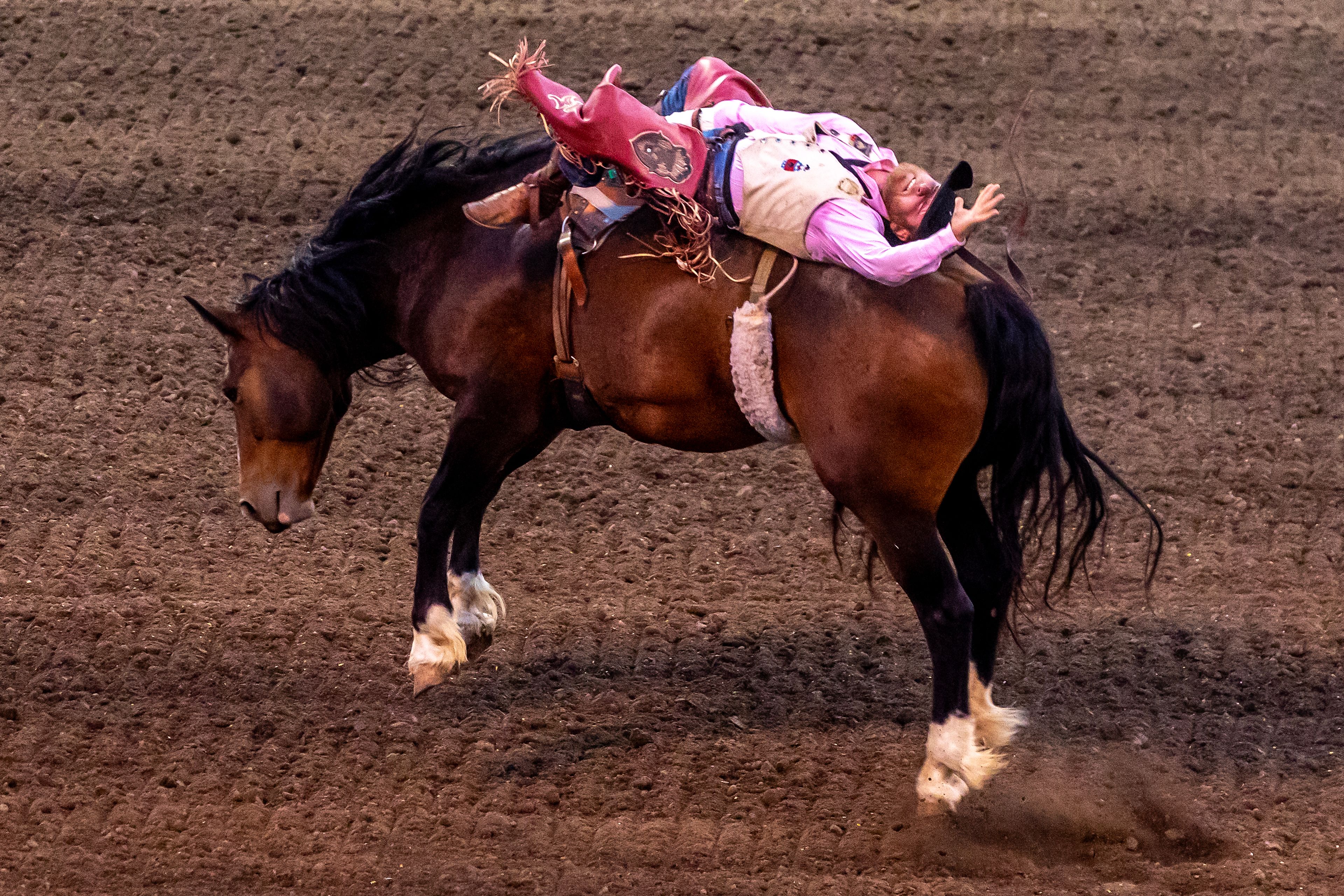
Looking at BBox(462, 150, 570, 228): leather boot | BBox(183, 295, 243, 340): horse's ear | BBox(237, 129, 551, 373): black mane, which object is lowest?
BBox(183, 295, 243, 340): horse's ear

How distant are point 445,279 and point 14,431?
295 centimetres

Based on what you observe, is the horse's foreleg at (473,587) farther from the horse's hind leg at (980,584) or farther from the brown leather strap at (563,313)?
the horse's hind leg at (980,584)

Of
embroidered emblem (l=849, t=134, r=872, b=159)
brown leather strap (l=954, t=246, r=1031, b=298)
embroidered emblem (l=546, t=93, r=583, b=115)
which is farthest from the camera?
embroidered emblem (l=849, t=134, r=872, b=159)

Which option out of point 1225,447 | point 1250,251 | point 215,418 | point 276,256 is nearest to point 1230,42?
point 1250,251

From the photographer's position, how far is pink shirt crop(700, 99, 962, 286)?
3.59 metres

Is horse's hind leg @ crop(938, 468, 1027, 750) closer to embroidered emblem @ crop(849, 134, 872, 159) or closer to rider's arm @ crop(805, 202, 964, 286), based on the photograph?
rider's arm @ crop(805, 202, 964, 286)

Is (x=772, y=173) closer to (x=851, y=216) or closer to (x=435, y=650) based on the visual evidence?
(x=851, y=216)

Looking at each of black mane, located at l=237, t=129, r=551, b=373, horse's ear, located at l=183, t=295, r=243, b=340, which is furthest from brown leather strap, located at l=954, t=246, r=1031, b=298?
horse's ear, located at l=183, t=295, r=243, b=340

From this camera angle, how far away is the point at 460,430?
4.18 meters

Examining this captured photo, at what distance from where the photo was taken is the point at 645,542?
18.4ft

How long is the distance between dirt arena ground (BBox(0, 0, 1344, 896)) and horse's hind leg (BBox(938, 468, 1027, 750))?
0.89 ft

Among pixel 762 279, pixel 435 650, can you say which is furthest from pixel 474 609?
pixel 762 279

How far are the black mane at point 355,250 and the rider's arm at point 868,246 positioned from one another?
1.00m

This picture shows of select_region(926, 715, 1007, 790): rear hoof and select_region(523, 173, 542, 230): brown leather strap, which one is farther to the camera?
select_region(523, 173, 542, 230): brown leather strap
